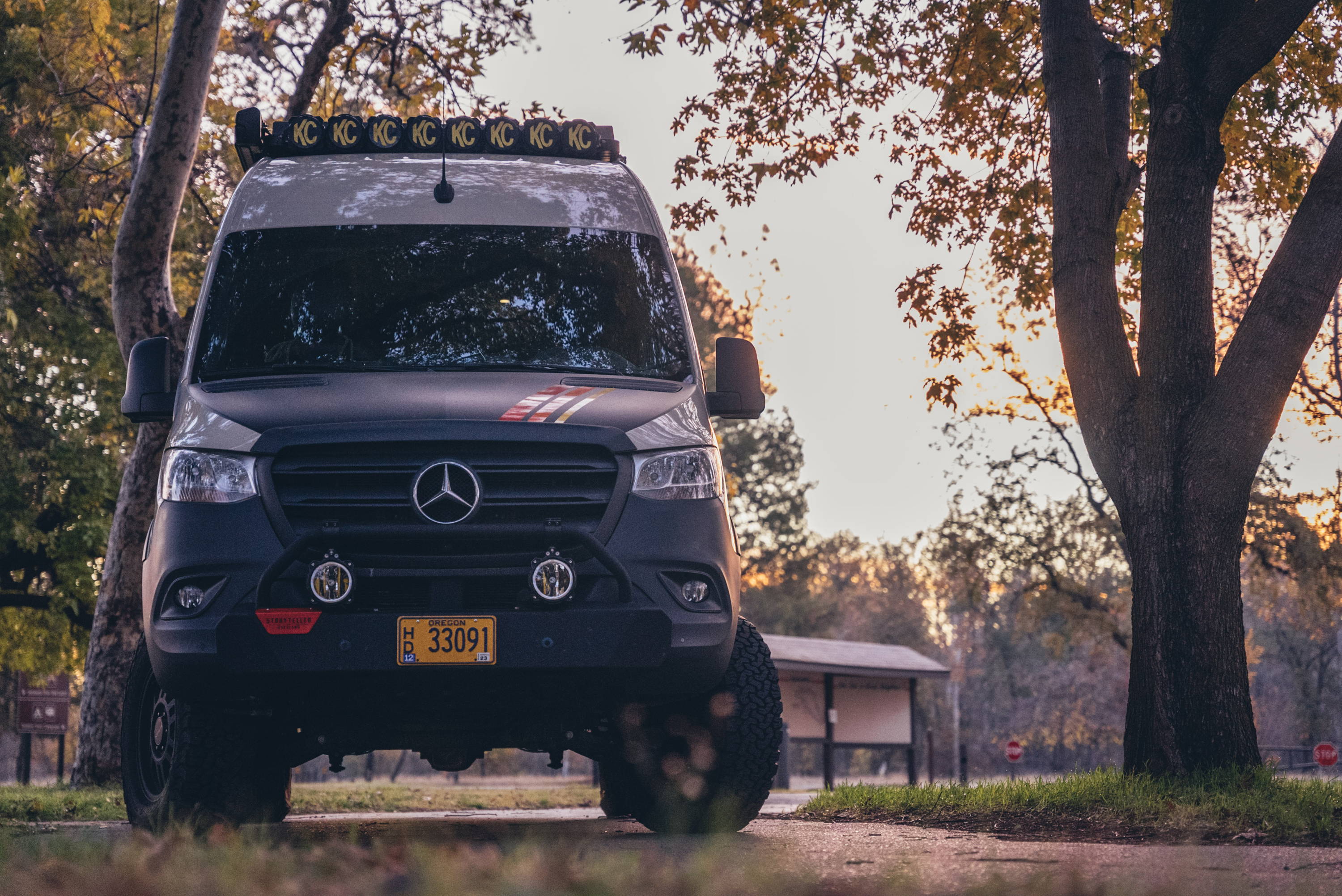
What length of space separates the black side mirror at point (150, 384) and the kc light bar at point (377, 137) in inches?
48.2

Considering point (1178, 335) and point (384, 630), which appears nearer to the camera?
point (384, 630)

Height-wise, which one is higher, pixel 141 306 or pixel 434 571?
pixel 141 306

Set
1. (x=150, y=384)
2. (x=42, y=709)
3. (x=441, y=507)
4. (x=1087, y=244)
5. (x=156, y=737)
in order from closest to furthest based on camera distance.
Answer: (x=441, y=507)
(x=156, y=737)
(x=150, y=384)
(x=1087, y=244)
(x=42, y=709)

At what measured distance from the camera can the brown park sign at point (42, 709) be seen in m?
25.1

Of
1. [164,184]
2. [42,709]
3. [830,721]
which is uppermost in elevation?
[164,184]

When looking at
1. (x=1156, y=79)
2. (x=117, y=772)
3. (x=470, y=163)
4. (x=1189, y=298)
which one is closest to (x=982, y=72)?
(x=1156, y=79)

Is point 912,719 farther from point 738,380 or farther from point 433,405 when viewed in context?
point 433,405

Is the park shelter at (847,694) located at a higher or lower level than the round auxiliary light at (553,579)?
lower

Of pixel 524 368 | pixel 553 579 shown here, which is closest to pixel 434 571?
pixel 553 579

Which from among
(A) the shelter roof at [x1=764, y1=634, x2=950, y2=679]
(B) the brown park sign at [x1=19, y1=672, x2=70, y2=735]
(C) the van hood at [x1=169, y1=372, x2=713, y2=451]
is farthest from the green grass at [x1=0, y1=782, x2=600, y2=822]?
(B) the brown park sign at [x1=19, y1=672, x2=70, y2=735]

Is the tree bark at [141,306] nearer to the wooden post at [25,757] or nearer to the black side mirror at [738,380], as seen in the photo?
the black side mirror at [738,380]

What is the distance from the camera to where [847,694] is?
116 ft

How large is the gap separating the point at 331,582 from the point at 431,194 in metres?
2.27

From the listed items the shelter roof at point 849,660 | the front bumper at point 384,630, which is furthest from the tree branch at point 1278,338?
the shelter roof at point 849,660
